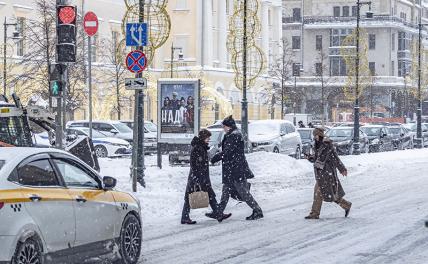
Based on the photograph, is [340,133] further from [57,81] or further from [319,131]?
[319,131]

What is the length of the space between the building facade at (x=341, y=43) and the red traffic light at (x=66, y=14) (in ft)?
289

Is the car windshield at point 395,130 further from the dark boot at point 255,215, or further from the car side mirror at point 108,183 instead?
the car side mirror at point 108,183

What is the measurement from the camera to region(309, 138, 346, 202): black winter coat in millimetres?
17844

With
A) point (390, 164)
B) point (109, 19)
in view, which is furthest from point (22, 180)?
point (109, 19)

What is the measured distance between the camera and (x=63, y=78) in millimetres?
19391

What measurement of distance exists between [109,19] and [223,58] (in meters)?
15.9

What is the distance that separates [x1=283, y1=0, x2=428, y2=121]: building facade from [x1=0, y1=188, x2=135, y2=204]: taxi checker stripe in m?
95.2

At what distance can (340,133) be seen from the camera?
49.6 meters

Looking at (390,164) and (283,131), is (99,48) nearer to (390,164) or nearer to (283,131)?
(283,131)

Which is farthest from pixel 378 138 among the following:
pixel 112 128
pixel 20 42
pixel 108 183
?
pixel 108 183

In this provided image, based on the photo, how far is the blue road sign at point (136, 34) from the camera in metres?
21.4

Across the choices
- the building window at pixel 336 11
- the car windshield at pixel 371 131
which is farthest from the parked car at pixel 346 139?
the building window at pixel 336 11

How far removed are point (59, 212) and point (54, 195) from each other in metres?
0.17

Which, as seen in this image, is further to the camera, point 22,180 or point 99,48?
point 99,48
